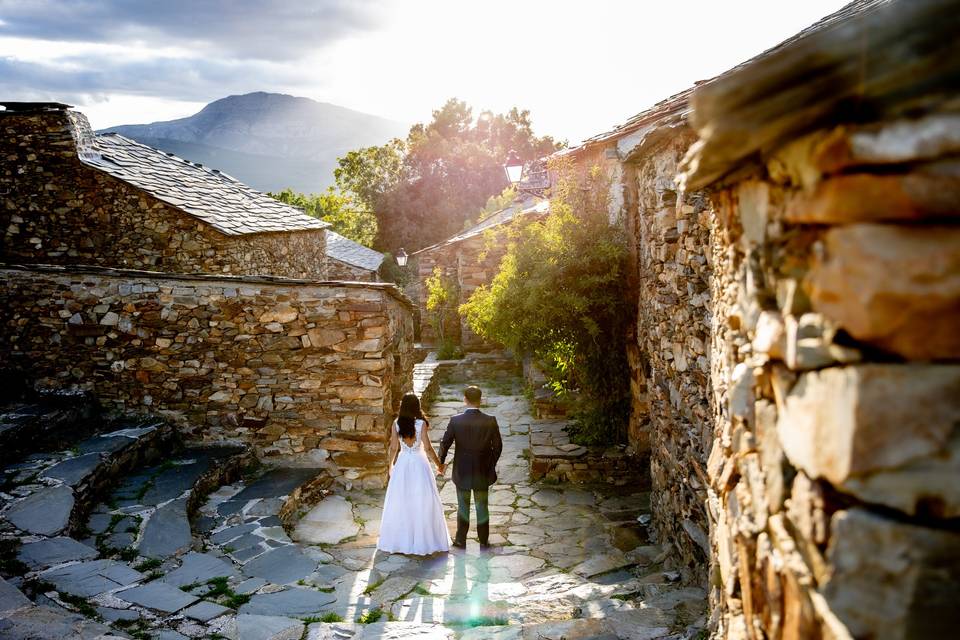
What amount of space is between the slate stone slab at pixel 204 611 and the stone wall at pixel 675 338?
315 centimetres

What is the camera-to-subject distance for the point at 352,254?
28.0m

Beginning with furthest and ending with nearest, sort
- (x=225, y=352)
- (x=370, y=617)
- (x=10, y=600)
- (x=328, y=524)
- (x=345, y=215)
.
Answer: (x=345, y=215), (x=225, y=352), (x=328, y=524), (x=370, y=617), (x=10, y=600)

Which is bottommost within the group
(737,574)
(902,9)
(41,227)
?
(737,574)

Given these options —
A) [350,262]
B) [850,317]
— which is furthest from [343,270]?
[850,317]

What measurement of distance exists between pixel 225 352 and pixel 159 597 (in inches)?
140

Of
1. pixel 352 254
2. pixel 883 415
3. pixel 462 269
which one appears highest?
pixel 352 254

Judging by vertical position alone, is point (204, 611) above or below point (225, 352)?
below

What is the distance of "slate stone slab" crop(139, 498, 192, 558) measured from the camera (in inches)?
199

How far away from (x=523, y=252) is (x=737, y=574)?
22.8 feet

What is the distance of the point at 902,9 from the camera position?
119 cm

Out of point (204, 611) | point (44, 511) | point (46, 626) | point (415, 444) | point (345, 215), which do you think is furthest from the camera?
point (345, 215)

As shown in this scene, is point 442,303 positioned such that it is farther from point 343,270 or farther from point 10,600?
point 10,600

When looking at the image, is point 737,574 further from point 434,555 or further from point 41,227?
point 41,227

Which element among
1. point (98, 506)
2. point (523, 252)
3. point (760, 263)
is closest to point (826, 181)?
point (760, 263)
